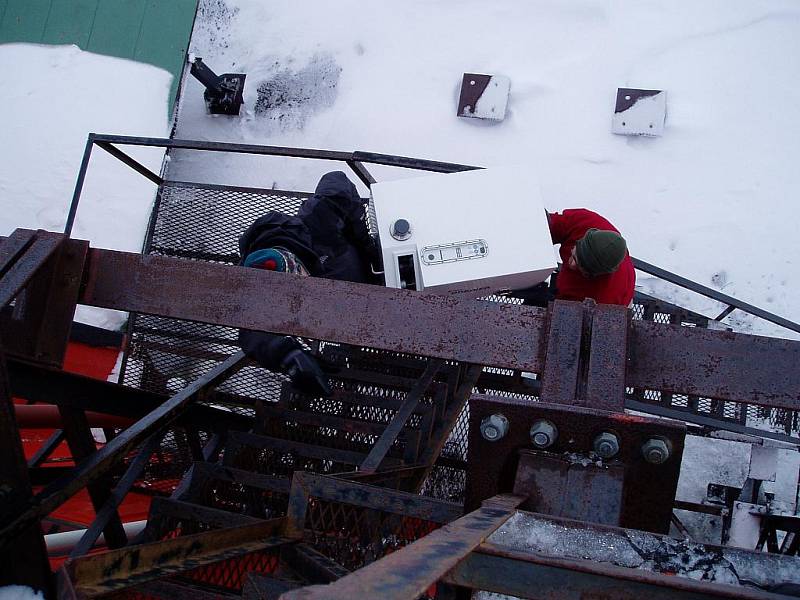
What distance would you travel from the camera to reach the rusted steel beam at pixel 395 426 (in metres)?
3.39

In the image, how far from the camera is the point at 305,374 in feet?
9.01

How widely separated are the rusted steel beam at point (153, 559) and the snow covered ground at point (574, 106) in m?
4.95

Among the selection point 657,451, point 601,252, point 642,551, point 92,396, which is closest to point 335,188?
point 601,252

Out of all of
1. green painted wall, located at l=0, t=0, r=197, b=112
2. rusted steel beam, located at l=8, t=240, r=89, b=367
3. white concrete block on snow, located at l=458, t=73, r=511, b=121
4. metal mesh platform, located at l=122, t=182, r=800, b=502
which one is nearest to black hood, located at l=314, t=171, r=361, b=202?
metal mesh platform, located at l=122, t=182, r=800, b=502

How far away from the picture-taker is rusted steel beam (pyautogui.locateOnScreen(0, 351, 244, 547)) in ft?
7.32

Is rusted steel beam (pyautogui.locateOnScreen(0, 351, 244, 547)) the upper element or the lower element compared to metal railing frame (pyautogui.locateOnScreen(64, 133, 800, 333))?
lower

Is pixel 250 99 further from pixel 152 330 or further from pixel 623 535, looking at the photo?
pixel 623 535

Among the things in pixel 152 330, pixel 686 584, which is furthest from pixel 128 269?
pixel 152 330

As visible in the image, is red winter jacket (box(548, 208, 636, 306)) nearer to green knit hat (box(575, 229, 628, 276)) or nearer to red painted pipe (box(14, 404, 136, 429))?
green knit hat (box(575, 229, 628, 276))

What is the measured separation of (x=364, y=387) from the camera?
15.6ft

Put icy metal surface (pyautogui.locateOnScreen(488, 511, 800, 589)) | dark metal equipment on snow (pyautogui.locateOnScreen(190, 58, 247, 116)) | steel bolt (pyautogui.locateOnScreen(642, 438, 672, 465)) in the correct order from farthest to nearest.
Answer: dark metal equipment on snow (pyautogui.locateOnScreen(190, 58, 247, 116)) → steel bolt (pyautogui.locateOnScreen(642, 438, 672, 465)) → icy metal surface (pyautogui.locateOnScreen(488, 511, 800, 589))

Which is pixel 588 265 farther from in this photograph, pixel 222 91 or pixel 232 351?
pixel 222 91

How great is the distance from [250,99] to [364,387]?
416 cm

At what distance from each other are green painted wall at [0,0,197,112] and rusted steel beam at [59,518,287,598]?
5902 mm
